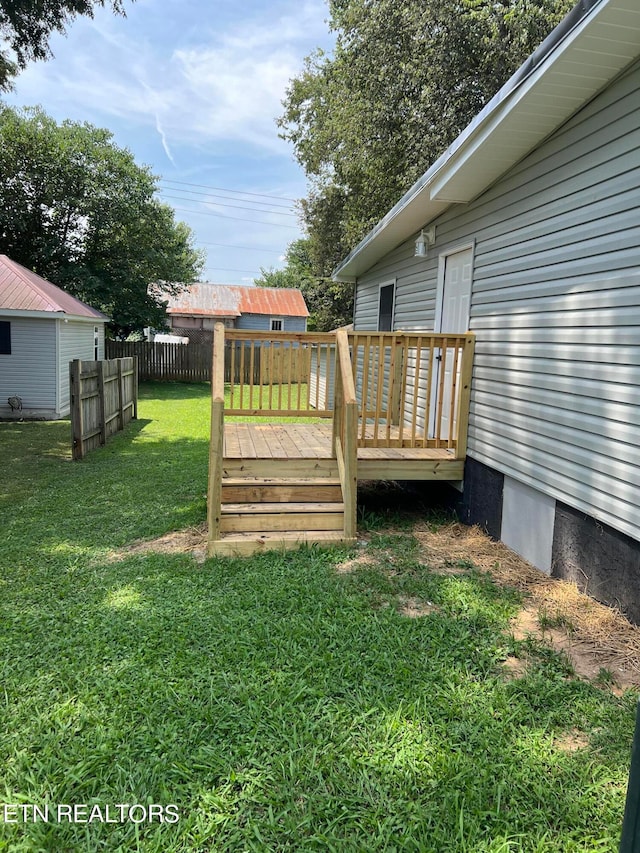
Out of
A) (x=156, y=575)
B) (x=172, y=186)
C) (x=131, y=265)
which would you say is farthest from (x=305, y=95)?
(x=172, y=186)

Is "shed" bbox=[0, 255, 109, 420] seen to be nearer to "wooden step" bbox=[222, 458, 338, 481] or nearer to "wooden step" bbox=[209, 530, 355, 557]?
"wooden step" bbox=[222, 458, 338, 481]

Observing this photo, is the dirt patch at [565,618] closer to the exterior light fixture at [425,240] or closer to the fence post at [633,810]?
the fence post at [633,810]

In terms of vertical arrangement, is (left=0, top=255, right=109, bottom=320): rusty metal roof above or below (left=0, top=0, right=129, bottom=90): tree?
below

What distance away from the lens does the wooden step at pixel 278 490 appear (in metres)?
4.55

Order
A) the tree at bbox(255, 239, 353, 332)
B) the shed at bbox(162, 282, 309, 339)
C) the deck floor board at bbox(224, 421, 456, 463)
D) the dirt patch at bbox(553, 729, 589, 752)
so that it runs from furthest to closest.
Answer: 1. the tree at bbox(255, 239, 353, 332)
2. the shed at bbox(162, 282, 309, 339)
3. the deck floor board at bbox(224, 421, 456, 463)
4. the dirt patch at bbox(553, 729, 589, 752)

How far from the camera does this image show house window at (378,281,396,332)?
8492 millimetres

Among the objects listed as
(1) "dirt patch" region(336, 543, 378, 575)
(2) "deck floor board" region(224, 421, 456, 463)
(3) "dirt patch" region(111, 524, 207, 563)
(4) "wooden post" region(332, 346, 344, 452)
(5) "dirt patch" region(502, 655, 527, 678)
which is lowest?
(3) "dirt patch" region(111, 524, 207, 563)

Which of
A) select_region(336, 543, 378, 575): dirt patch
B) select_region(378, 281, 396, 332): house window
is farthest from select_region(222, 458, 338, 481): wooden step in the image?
select_region(378, 281, 396, 332): house window

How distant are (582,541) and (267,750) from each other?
237 cm

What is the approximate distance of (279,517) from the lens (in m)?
4.36

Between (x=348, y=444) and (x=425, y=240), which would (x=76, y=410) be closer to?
(x=348, y=444)

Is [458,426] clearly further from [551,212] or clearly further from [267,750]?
[267,750]

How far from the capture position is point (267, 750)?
6.91 ft

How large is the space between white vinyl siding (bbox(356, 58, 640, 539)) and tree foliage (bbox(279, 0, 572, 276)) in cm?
718
